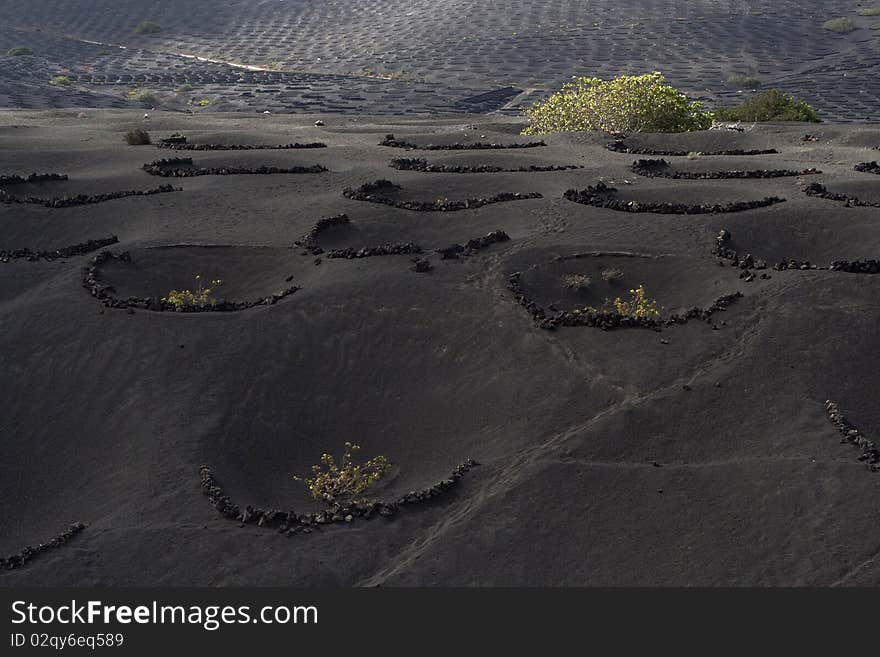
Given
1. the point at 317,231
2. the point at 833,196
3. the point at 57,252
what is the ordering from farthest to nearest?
1. the point at 833,196
2. the point at 317,231
3. the point at 57,252

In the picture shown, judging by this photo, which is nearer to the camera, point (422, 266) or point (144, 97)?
point (422, 266)

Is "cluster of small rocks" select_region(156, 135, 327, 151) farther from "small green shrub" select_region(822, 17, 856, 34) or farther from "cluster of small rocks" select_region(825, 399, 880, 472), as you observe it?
"small green shrub" select_region(822, 17, 856, 34)

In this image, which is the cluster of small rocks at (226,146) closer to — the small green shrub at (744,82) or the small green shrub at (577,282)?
the small green shrub at (577,282)

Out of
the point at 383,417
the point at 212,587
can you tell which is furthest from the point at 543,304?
the point at 212,587

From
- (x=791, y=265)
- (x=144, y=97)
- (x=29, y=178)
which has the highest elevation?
(x=29, y=178)

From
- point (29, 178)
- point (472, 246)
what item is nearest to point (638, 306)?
point (472, 246)

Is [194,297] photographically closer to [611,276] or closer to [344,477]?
[344,477]

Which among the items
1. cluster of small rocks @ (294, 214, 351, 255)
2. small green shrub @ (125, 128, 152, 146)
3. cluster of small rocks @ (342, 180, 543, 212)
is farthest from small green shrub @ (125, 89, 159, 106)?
cluster of small rocks @ (294, 214, 351, 255)
